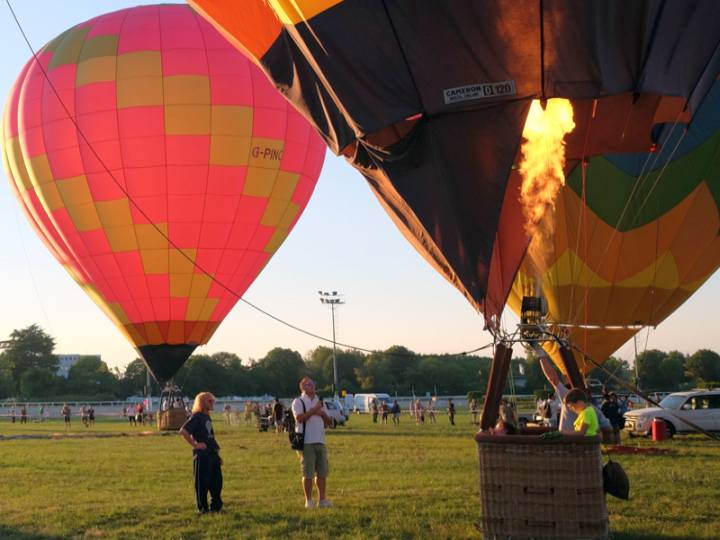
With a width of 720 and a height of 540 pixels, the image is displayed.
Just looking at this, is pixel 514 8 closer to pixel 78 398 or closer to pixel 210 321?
pixel 210 321

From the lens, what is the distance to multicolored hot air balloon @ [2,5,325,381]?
2148 cm

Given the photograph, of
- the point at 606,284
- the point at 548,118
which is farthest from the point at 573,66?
the point at 606,284

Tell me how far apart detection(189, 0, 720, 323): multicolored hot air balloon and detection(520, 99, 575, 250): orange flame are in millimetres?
691

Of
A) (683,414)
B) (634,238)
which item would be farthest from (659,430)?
(634,238)

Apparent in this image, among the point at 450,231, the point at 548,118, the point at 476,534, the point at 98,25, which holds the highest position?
the point at 98,25

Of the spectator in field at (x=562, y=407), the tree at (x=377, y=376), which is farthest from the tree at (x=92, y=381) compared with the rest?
the spectator in field at (x=562, y=407)

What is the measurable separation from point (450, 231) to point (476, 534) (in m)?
2.40

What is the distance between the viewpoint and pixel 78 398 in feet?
274

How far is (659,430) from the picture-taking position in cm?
2067

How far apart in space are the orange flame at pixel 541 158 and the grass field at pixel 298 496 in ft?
8.84

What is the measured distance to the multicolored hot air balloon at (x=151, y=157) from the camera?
2148cm

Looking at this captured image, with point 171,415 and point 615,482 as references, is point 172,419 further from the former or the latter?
point 615,482

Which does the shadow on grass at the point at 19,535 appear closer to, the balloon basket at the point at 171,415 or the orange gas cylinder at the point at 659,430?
the orange gas cylinder at the point at 659,430

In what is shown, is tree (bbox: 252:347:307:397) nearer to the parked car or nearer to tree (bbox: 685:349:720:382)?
tree (bbox: 685:349:720:382)
